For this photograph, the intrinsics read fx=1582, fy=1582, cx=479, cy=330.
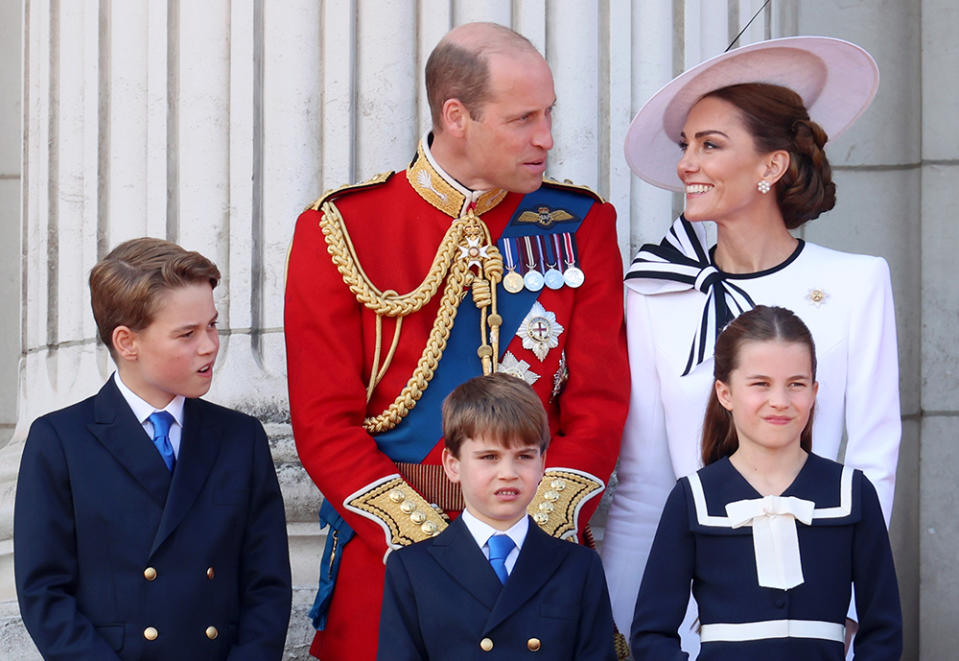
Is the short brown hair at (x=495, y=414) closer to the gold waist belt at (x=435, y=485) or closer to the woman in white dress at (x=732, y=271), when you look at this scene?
the gold waist belt at (x=435, y=485)

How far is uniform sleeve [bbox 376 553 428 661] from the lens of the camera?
10.2 feet

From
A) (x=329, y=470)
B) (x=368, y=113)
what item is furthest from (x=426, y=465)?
(x=368, y=113)

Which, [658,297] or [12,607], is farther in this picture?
[12,607]

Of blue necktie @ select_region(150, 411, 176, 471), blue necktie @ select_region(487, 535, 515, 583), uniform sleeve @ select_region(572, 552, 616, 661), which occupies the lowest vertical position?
uniform sleeve @ select_region(572, 552, 616, 661)

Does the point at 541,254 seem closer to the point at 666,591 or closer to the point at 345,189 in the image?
the point at 345,189

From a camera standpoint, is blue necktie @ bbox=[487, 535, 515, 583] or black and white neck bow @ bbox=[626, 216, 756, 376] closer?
blue necktie @ bbox=[487, 535, 515, 583]

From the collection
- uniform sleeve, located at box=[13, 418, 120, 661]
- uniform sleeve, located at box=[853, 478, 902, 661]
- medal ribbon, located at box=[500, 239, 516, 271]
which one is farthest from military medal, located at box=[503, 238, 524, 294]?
uniform sleeve, located at box=[13, 418, 120, 661]

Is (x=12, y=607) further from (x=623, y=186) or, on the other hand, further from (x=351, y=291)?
(x=623, y=186)

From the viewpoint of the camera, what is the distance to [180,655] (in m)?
3.23

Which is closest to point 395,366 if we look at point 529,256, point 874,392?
point 529,256

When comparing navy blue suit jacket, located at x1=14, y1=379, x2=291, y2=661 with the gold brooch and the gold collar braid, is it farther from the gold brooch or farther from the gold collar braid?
the gold brooch

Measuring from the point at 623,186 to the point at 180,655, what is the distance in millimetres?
2072

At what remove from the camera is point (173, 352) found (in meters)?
3.34

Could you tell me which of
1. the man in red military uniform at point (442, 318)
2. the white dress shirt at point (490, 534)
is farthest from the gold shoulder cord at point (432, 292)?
the white dress shirt at point (490, 534)
